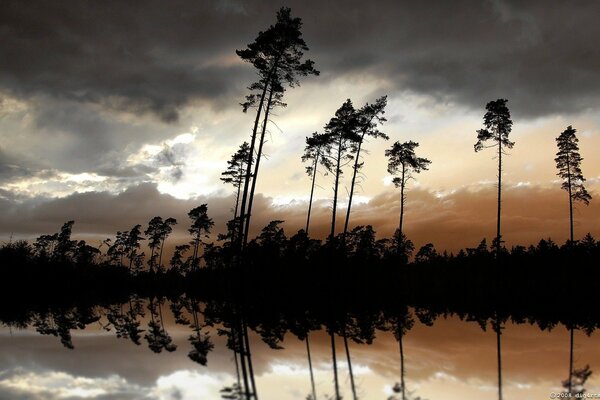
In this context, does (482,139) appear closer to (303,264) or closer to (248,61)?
(303,264)

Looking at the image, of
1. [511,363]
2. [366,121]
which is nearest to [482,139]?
[366,121]

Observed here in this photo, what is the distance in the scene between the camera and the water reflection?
267 inches

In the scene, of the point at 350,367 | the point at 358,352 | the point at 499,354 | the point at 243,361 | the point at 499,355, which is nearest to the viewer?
the point at 350,367

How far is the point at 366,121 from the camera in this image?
38.1 metres

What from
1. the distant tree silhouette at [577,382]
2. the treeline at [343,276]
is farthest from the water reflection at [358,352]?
the treeline at [343,276]

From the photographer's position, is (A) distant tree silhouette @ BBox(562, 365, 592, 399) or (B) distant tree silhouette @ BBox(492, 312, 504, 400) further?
(B) distant tree silhouette @ BBox(492, 312, 504, 400)

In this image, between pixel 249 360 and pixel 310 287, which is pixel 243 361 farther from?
pixel 310 287

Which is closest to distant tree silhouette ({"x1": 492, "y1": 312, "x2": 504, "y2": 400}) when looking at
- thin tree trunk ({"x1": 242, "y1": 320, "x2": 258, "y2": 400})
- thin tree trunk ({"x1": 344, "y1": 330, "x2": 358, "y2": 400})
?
thin tree trunk ({"x1": 344, "y1": 330, "x2": 358, "y2": 400})

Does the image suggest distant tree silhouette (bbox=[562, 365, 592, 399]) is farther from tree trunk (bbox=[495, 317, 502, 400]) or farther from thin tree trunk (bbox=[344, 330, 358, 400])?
thin tree trunk (bbox=[344, 330, 358, 400])

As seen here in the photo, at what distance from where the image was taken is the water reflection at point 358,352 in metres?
6.79

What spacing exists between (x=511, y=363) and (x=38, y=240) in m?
127

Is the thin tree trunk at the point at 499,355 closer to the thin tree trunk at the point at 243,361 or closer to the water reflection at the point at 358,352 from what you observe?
the water reflection at the point at 358,352

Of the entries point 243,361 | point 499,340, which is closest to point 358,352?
point 243,361

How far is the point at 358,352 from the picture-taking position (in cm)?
984
